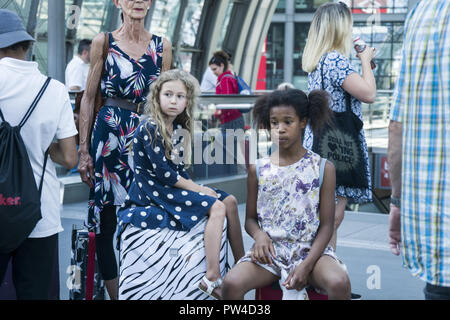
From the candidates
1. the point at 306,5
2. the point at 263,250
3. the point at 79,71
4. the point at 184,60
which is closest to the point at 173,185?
the point at 263,250

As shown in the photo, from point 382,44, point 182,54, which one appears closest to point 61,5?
point 182,54

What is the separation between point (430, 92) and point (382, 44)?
108ft

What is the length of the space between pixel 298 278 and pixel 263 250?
0.72 ft

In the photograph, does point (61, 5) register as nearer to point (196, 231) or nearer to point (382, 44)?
point (196, 231)

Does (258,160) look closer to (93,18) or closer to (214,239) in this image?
(214,239)

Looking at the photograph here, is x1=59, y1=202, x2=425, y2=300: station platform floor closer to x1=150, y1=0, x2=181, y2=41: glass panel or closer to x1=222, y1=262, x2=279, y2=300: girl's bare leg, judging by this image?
x1=222, y1=262, x2=279, y2=300: girl's bare leg

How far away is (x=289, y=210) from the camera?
10.7 ft

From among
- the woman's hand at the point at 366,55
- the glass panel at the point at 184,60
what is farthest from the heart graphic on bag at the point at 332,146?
the glass panel at the point at 184,60

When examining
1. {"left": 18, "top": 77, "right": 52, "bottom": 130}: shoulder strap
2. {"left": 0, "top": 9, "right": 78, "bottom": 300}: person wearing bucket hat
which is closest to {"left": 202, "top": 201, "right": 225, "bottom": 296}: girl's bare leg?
{"left": 0, "top": 9, "right": 78, "bottom": 300}: person wearing bucket hat

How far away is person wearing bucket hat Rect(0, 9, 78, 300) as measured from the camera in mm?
2936

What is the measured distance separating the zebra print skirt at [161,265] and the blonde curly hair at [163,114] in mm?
442

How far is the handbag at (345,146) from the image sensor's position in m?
3.96

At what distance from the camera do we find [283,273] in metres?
3.16

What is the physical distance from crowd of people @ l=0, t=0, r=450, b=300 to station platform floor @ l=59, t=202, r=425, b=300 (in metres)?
0.93
